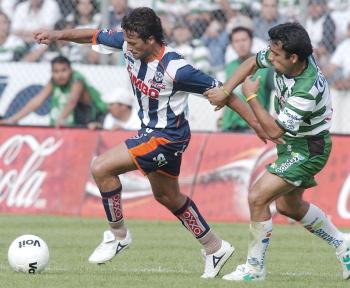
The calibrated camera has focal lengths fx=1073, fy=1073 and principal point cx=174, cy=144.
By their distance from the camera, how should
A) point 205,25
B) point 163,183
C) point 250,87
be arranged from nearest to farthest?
point 250,87 → point 163,183 → point 205,25

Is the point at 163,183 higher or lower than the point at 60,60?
higher

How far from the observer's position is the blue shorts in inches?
357

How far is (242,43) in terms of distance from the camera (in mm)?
14695

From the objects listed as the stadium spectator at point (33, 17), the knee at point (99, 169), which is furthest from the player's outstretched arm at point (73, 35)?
the stadium spectator at point (33, 17)

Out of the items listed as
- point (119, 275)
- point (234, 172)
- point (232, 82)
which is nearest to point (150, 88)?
point (232, 82)

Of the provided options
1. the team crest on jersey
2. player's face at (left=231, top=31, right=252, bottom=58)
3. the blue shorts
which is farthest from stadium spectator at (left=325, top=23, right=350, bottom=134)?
the team crest on jersey

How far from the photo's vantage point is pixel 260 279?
860 centimetres

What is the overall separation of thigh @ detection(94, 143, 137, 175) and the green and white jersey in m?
1.35

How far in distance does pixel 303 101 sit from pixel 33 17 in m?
9.54

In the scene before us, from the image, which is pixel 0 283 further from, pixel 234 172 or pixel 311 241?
pixel 234 172

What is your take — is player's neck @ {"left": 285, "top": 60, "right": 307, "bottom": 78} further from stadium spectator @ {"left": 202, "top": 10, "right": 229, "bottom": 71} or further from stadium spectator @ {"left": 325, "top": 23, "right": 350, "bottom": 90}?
stadium spectator @ {"left": 202, "top": 10, "right": 229, "bottom": 71}

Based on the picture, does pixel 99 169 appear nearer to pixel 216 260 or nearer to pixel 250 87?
pixel 216 260

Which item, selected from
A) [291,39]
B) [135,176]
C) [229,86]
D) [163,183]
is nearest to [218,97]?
[229,86]

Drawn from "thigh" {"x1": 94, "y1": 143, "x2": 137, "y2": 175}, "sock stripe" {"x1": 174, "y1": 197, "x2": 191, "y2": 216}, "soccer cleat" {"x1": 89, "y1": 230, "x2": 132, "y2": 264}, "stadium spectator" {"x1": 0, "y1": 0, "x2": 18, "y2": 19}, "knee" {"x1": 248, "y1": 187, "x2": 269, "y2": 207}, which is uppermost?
"knee" {"x1": 248, "y1": 187, "x2": 269, "y2": 207}
